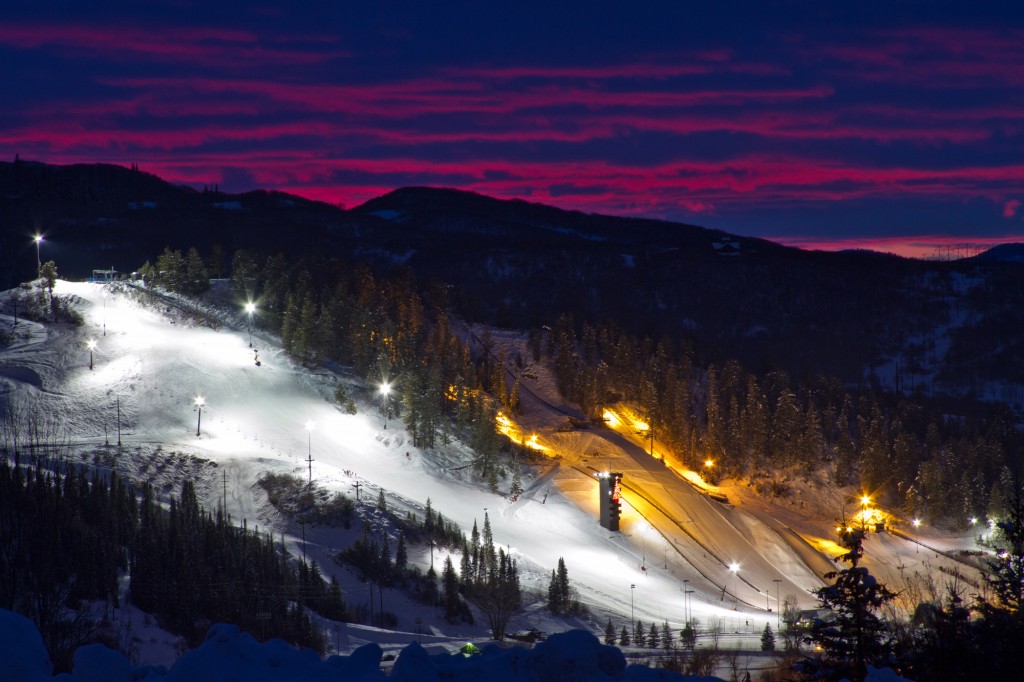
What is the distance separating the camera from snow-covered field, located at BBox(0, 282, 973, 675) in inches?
2571

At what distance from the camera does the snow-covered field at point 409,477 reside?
65.3 metres

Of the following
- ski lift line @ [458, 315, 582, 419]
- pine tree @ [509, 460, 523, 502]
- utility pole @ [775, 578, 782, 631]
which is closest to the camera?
Result: utility pole @ [775, 578, 782, 631]

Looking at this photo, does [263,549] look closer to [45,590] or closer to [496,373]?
[45,590]

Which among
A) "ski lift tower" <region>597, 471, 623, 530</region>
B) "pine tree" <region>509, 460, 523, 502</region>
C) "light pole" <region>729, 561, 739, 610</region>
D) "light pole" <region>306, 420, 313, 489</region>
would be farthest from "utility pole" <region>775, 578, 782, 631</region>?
"light pole" <region>306, 420, 313, 489</region>

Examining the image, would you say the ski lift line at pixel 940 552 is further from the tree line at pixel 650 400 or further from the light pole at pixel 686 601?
the light pole at pixel 686 601

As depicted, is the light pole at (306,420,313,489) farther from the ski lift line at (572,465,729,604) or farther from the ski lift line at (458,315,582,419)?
the ski lift line at (458,315,582,419)

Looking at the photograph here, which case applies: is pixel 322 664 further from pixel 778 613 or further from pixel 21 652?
pixel 778 613

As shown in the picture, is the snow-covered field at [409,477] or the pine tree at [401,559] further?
the snow-covered field at [409,477]

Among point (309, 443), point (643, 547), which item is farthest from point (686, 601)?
point (309, 443)

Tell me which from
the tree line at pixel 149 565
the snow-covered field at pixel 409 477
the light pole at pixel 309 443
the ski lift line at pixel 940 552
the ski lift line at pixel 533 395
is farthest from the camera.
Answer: the ski lift line at pixel 533 395

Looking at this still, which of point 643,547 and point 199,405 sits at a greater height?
point 199,405

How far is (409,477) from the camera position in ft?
268

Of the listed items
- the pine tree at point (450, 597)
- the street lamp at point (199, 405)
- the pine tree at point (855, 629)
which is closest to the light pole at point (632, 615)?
the pine tree at point (450, 597)

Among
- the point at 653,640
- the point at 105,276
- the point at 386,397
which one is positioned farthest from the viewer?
the point at 105,276
